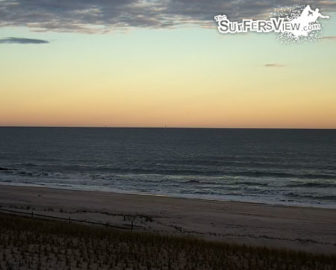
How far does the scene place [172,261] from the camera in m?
13.2

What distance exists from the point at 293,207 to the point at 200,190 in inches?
496

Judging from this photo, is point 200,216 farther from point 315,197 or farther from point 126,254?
point 126,254

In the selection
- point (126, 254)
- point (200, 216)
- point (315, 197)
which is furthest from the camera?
point (315, 197)

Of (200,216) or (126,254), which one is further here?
(200,216)

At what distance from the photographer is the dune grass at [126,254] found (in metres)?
12.3

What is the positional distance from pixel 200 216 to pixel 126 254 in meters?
15.6

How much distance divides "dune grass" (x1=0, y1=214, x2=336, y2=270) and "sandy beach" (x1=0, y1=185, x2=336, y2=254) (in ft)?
19.4

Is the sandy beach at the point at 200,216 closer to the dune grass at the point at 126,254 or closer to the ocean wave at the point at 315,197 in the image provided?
the dune grass at the point at 126,254

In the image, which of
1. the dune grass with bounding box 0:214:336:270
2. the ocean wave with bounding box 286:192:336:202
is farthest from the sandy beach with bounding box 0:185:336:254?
the ocean wave with bounding box 286:192:336:202

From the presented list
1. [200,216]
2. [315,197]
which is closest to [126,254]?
[200,216]

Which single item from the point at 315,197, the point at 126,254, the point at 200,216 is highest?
the point at 126,254

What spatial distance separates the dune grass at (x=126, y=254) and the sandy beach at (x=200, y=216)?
5.90m

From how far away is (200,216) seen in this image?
94.9ft

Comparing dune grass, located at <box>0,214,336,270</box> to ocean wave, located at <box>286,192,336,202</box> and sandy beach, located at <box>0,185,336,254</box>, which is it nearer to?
sandy beach, located at <box>0,185,336,254</box>
